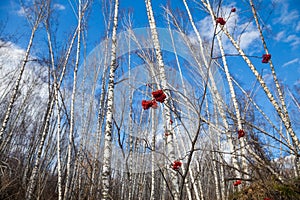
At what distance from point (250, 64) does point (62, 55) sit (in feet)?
20.0

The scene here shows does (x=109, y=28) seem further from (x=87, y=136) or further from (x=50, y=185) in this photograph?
(x=50, y=185)

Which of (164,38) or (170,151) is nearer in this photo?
(170,151)

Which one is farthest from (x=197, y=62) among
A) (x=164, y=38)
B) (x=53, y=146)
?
(x=53, y=146)

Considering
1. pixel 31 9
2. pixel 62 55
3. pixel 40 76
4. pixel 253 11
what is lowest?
pixel 253 11

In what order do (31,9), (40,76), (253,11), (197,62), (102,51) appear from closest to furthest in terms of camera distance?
(253,11) → (197,62) → (31,9) → (102,51) → (40,76)

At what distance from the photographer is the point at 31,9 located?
23.9 feet

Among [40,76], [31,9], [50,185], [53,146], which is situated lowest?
[50,185]

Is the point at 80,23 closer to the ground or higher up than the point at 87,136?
higher up

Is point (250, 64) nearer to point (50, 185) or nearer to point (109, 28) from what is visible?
point (109, 28)

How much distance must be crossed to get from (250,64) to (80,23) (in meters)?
5.58

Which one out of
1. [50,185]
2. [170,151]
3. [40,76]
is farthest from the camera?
[50,185]

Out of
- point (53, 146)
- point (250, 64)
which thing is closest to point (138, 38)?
point (250, 64)

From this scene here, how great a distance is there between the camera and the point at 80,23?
23.5 ft

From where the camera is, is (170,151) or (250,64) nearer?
(170,151)
